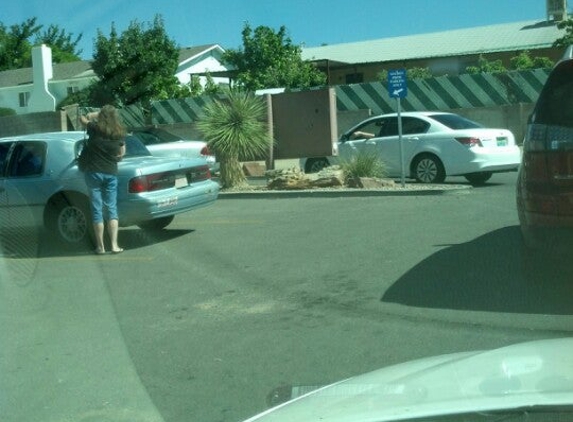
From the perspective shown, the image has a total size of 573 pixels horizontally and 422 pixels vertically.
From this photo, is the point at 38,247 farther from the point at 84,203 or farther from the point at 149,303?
the point at 149,303

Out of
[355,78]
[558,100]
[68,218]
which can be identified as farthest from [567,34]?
[558,100]

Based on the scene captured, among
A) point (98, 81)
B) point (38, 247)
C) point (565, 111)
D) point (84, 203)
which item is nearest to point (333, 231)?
point (84, 203)

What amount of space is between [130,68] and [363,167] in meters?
19.2

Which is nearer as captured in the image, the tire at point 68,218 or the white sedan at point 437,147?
the tire at point 68,218

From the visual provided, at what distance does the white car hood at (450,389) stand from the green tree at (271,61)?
36799mm

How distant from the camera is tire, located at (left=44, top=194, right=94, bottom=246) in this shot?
36.9 feet

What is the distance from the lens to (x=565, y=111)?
6.88 m

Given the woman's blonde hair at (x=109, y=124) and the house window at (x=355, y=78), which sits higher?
the house window at (x=355, y=78)

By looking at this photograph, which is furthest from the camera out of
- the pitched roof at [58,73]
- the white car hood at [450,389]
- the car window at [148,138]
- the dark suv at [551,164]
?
the pitched roof at [58,73]

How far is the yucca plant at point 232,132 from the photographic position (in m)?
17.0

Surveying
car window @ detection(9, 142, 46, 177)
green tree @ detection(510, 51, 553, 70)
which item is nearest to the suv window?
car window @ detection(9, 142, 46, 177)

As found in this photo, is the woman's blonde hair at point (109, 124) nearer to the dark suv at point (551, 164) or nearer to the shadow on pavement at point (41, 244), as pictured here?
the shadow on pavement at point (41, 244)

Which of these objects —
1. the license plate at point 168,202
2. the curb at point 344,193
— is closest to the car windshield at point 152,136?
the curb at point 344,193

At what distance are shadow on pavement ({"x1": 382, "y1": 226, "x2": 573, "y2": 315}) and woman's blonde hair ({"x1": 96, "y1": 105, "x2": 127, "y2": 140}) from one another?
4153 mm
